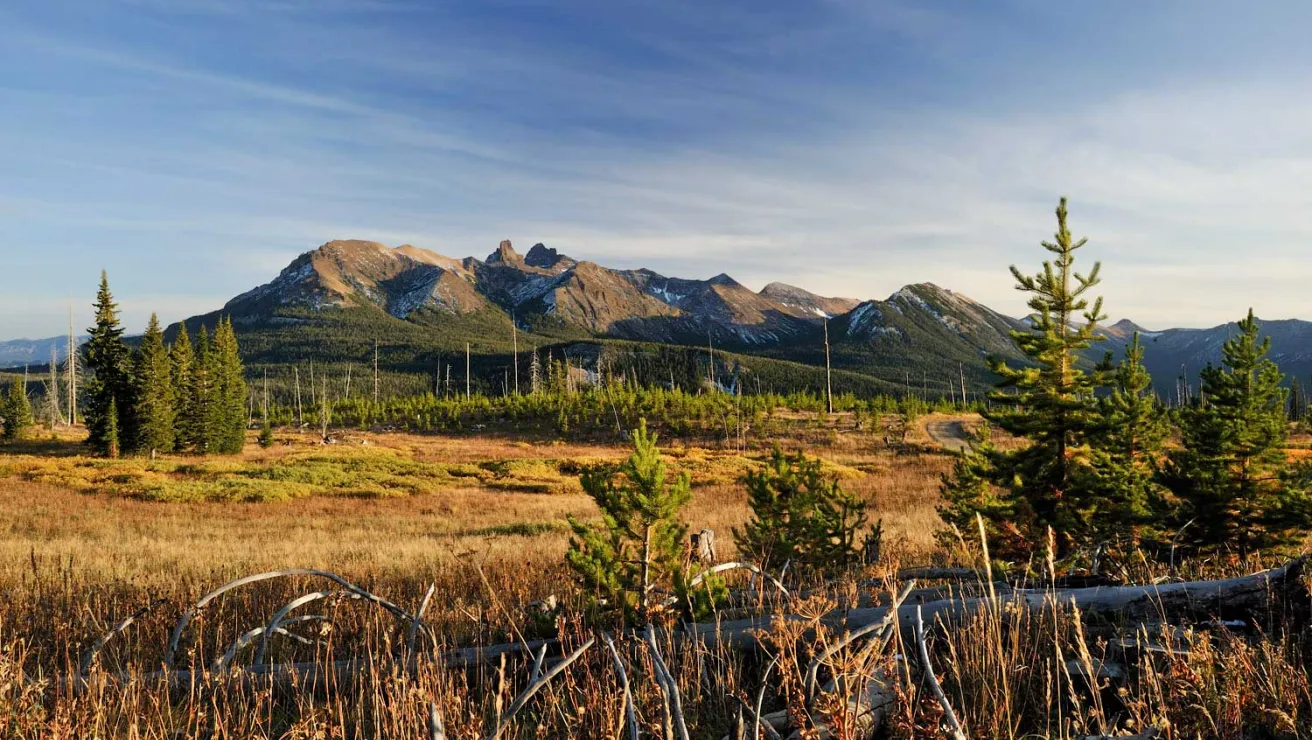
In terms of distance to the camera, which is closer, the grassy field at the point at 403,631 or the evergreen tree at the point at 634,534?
the grassy field at the point at 403,631

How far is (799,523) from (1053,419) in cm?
542

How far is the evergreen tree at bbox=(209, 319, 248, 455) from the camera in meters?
52.1

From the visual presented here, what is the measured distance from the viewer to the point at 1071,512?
10.9 meters

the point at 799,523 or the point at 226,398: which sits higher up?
the point at 226,398

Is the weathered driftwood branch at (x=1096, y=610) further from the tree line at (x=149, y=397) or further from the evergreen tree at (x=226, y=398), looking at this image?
the evergreen tree at (x=226, y=398)

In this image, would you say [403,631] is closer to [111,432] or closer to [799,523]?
[799,523]

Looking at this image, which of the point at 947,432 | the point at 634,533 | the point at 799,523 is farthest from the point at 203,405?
the point at 947,432

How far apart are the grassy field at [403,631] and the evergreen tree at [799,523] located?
1.16m

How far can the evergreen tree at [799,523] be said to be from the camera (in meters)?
9.48

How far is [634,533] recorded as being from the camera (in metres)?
6.11

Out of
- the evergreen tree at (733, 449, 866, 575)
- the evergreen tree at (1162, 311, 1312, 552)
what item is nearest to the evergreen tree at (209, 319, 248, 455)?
the evergreen tree at (733, 449, 866, 575)

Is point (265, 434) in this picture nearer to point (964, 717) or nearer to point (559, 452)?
point (559, 452)

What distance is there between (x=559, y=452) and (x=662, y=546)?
49.8 m

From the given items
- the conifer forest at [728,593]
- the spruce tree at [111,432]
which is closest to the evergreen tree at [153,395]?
the spruce tree at [111,432]
